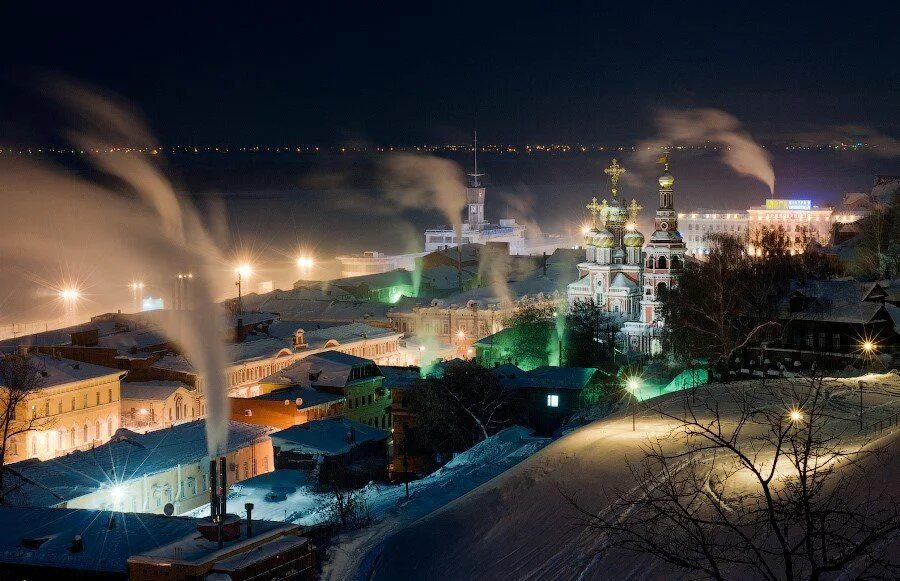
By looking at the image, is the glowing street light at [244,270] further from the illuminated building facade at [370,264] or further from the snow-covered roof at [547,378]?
the snow-covered roof at [547,378]

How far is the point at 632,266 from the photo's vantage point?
3969 centimetres

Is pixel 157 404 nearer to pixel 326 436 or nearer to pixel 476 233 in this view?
pixel 326 436

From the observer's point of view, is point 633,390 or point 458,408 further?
point 458,408

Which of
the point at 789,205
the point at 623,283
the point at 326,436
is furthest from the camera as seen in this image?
the point at 789,205

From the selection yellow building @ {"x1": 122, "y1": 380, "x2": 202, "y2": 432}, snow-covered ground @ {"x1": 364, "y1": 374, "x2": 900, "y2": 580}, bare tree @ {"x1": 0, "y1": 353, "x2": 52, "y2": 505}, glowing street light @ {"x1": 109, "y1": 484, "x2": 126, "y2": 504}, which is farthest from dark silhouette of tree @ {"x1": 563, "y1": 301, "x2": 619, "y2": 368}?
snow-covered ground @ {"x1": 364, "y1": 374, "x2": 900, "y2": 580}

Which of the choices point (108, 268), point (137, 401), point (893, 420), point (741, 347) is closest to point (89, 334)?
point (137, 401)

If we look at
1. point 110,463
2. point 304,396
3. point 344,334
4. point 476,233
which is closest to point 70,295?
point 344,334

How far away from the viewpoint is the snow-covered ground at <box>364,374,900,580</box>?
486 inches

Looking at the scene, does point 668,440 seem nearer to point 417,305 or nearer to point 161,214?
point 417,305

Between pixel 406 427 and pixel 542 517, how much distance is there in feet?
41.4

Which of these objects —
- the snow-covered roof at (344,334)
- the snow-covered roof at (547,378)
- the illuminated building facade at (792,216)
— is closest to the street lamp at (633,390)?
the snow-covered roof at (547,378)

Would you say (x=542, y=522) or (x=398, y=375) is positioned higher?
(x=398, y=375)

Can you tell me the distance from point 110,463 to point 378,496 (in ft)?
19.2

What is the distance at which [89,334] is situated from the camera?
3472cm
